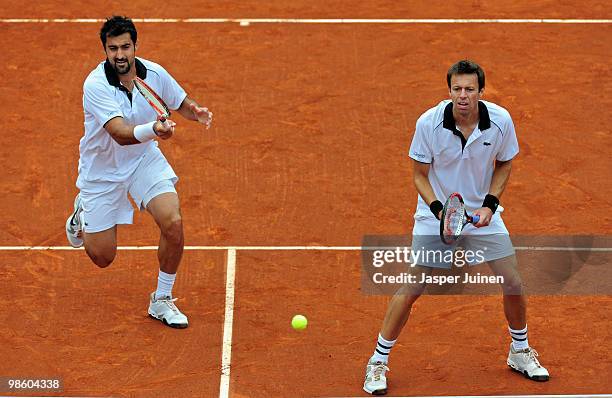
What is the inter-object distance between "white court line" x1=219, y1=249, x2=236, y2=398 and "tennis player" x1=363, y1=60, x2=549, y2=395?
39.0 inches

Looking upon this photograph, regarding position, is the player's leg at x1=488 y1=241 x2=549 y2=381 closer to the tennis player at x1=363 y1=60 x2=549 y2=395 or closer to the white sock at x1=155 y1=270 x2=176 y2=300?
the tennis player at x1=363 y1=60 x2=549 y2=395

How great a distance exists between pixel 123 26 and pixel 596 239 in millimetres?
4474

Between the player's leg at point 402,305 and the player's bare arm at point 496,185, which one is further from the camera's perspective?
the player's leg at point 402,305

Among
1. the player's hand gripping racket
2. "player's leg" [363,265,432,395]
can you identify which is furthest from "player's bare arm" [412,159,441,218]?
the player's hand gripping racket

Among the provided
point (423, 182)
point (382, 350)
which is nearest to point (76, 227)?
point (382, 350)

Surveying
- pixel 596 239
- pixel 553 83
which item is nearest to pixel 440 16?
pixel 553 83

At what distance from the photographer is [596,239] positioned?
34.4ft

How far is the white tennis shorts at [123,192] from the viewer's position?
9.10 meters

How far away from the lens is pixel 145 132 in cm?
834

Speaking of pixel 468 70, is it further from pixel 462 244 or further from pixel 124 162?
pixel 124 162

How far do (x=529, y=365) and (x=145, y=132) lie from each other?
3.09 m

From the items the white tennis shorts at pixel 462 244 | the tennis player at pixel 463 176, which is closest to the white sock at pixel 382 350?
the tennis player at pixel 463 176

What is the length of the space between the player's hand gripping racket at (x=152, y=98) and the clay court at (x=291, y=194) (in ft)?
5.84

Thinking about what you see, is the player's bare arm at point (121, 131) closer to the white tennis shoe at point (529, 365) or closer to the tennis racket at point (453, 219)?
the tennis racket at point (453, 219)
